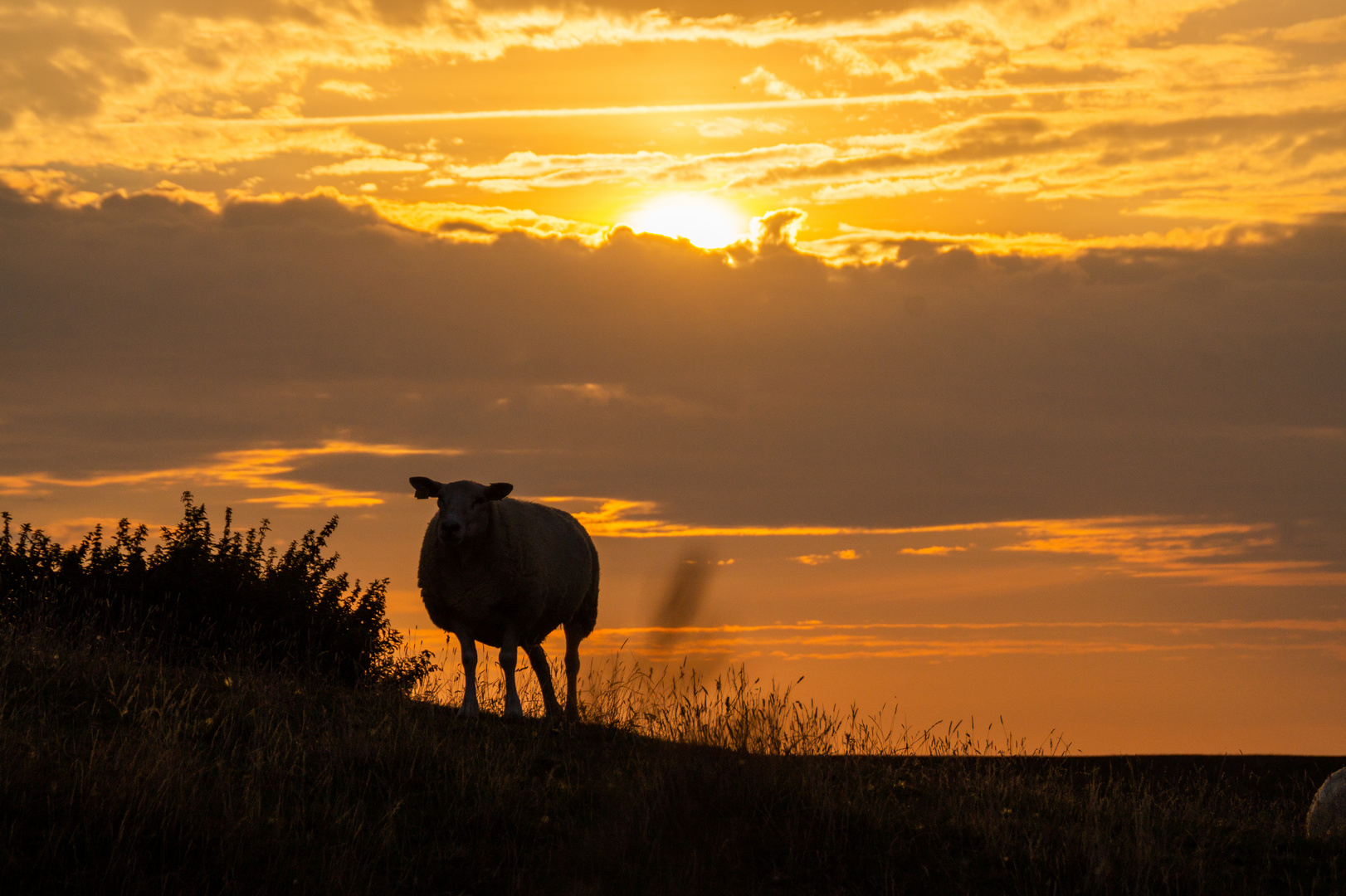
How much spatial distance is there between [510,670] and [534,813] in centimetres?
530

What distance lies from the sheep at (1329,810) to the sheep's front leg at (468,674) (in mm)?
9812

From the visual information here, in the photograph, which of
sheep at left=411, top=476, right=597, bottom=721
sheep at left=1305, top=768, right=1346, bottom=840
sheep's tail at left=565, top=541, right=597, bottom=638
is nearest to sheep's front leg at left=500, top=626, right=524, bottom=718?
sheep at left=411, top=476, right=597, bottom=721

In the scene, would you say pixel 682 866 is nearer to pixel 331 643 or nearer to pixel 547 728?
pixel 547 728

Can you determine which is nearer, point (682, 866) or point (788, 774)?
point (682, 866)

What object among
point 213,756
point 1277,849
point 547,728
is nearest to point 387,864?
point 213,756

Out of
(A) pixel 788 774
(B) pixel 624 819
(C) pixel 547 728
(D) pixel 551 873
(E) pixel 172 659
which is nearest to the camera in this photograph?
(D) pixel 551 873

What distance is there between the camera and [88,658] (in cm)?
1552

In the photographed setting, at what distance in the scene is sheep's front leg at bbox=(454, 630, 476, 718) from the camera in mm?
15742

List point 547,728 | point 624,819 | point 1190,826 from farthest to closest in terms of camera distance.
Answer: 1. point 547,728
2. point 1190,826
3. point 624,819

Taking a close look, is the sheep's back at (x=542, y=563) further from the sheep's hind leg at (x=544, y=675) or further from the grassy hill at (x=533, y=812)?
the grassy hill at (x=533, y=812)

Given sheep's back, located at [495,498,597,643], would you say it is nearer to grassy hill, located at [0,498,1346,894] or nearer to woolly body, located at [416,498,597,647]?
woolly body, located at [416,498,597,647]

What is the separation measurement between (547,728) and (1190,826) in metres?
7.29

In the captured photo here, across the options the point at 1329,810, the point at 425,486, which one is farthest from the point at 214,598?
the point at 1329,810

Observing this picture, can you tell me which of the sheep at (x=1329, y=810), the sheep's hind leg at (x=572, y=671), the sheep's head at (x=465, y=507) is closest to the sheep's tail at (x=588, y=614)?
the sheep's hind leg at (x=572, y=671)
